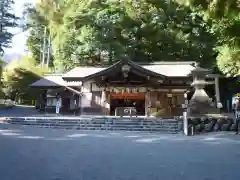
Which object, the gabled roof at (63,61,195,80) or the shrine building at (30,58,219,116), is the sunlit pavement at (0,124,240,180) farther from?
the gabled roof at (63,61,195,80)

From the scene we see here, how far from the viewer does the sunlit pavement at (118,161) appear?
597cm

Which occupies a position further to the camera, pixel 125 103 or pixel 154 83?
pixel 125 103

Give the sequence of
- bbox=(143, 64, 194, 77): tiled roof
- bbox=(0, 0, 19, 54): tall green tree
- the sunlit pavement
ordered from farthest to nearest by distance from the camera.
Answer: bbox=(0, 0, 19, 54): tall green tree, bbox=(143, 64, 194, 77): tiled roof, the sunlit pavement

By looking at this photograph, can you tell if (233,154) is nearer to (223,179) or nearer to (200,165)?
(200,165)

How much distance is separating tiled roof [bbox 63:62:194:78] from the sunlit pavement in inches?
523

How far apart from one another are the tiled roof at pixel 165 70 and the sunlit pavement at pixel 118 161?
13277mm

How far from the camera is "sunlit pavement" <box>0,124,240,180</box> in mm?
5973

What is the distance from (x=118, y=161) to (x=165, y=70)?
58.8 feet

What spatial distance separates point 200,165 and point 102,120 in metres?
10.5

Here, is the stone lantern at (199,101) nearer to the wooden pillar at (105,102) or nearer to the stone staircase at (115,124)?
the stone staircase at (115,124)

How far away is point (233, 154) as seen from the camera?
343 inches

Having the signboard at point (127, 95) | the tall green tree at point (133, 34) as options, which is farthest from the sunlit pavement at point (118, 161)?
the tall green tree at point (133, 34)

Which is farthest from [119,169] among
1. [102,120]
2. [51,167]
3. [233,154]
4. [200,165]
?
[102,120]

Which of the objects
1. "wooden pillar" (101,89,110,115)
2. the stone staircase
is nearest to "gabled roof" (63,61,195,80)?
"wooden pillar" (101,89,110,115)
